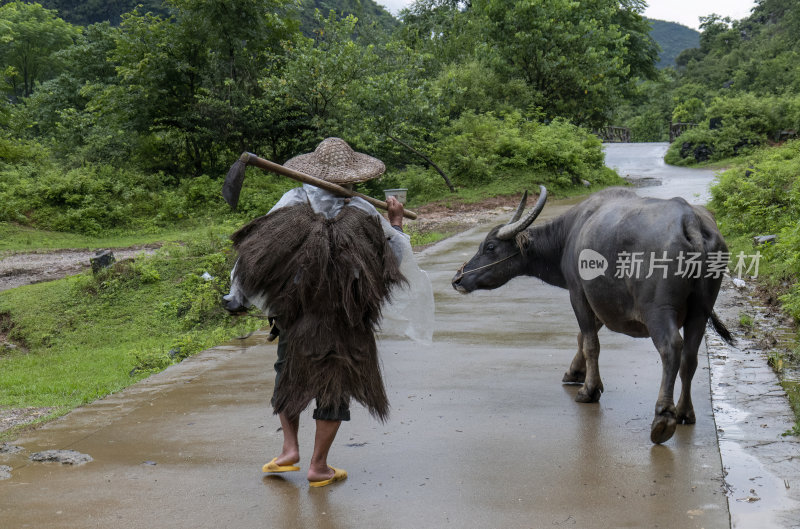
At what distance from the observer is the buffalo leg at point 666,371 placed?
4.45 metres

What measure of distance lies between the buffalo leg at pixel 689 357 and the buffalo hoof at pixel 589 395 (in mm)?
694

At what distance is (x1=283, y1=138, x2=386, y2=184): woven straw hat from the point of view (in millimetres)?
4312

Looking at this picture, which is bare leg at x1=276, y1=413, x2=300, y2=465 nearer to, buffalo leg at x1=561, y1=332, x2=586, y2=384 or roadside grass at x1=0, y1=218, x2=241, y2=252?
buffalo leg at x1=561, y1=332, x2=586, y2=384

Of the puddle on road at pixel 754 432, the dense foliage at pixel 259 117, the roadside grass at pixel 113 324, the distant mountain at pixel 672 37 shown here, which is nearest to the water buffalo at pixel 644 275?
the puddle on road at pixel 754 432

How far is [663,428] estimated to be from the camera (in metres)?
4.45

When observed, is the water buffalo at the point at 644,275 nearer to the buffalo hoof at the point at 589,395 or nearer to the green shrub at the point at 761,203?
the buffalo hoof at the point at 589,395

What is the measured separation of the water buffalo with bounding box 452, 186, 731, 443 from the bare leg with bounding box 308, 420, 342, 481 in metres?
1.90

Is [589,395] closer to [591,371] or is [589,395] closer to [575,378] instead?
[591,371]

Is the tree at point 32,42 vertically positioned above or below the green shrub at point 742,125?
above

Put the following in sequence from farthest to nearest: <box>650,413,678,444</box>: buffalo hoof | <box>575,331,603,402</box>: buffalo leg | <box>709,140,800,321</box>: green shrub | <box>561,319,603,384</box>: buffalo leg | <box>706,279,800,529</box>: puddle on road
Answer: <box>709,140,800,321</box>: green shrub
<box>561,319,603,384</box>: buffalo leg
<box>575,331,603,402</box>: buffalo leg
<box>650,413,678,444</box>: buffalo hoof
<box>706,279,800,529</box>: puddle on road

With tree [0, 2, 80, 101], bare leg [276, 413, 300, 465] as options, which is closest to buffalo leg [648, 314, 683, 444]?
bare leg [276, 413, 300, 465]

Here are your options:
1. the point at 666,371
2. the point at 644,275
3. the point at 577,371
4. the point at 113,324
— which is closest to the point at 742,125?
the point at 113,324

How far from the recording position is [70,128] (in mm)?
27016

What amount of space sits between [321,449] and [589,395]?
A: 7.47 feet
